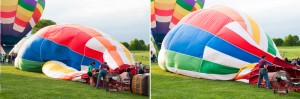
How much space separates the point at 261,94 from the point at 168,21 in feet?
32.6

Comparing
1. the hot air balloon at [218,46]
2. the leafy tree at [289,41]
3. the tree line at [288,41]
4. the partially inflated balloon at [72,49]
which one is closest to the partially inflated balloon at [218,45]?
the hot air balloon at [218,46]

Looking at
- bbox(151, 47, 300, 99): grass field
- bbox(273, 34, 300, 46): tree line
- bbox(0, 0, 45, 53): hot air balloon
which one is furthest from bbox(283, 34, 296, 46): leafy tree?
bbox(151, 47, 300, 99): grass field

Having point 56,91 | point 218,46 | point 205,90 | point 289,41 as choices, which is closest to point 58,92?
point 56,91

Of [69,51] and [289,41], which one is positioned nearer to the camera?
[69,51]

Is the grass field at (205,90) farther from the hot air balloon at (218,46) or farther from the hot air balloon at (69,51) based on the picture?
the hot air balloon at (69,51)

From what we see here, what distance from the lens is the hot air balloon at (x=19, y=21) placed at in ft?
45.9

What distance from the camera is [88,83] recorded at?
7.47 metres

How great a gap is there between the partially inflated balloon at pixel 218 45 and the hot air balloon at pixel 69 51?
131 centimetres

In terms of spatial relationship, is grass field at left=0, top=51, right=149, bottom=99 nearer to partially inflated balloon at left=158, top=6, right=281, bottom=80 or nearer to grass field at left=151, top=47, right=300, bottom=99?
grass field at left=151, top=47, right=300, bottom=99

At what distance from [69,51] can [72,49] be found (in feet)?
0.36

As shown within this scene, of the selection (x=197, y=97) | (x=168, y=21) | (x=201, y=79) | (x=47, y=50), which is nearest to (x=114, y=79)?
(x=197, y=97)

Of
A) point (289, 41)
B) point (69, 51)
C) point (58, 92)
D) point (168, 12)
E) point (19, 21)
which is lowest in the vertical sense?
point (58, 92)

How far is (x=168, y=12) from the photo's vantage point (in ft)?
51.8

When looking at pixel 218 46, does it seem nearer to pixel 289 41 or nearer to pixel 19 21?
pixel 19 21
